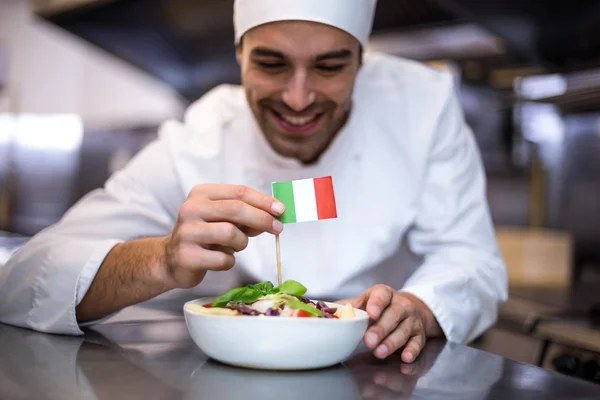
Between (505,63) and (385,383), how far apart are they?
1.97 metres

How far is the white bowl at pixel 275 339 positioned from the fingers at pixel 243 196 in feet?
0.53

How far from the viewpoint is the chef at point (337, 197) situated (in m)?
1.03

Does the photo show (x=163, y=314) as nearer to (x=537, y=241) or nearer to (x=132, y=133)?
(x=537, y=241)

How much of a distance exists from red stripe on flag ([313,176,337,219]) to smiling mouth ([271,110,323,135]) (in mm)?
498

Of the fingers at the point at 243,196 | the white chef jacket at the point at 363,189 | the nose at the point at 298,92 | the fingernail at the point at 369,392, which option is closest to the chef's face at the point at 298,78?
the nose at the point at 298,92

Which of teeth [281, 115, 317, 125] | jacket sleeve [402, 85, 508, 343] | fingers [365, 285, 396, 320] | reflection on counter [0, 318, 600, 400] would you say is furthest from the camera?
teeth [281, 115, 317, 125]

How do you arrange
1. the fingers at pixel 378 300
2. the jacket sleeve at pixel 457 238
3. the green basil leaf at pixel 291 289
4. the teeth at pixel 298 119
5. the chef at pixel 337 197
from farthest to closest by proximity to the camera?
the teeth at pixel 298 119
the jacket sleeve at pixel 457 238
the chef at pixel 337 197
the fingers at pixel 378 300
the green basil leaf at pixel 291 289

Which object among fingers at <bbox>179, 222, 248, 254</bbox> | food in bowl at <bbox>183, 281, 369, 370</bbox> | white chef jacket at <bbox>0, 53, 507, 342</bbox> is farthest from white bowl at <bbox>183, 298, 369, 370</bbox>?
white chef jacket at <bbox>0, 53, 507, 342</bbox>

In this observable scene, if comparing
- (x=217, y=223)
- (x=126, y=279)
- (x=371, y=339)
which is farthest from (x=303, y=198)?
(x=126, y=279)

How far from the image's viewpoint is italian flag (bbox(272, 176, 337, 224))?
2.80ft

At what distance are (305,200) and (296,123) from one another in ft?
1.71

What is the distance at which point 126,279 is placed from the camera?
1.00 meters

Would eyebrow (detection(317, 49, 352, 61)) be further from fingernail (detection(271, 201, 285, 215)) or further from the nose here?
fingernail (detection(271, 201, 285, 215))

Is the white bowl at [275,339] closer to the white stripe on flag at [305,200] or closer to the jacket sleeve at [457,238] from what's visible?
the white stripe on flag at [305,200]
